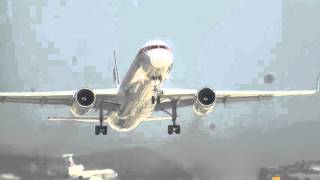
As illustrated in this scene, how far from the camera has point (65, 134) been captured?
1875 inches

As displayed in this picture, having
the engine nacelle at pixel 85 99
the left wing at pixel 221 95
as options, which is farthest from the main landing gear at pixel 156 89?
the engine nacelle at pixel 85 99

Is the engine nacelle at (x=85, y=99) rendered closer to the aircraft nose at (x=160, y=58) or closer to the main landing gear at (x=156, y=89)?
the main landing gear at (x=156, y=89)

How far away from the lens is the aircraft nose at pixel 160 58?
30.9 meters

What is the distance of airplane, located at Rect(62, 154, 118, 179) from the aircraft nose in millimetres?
14159

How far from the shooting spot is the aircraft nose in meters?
30.9

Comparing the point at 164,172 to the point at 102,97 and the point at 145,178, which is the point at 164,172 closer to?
Answer: the point at 145,178

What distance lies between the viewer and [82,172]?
4447 cm

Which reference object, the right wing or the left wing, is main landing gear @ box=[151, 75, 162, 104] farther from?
the right wing

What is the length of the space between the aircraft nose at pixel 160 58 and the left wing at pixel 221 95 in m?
3.66

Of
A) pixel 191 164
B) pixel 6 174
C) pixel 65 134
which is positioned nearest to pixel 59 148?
pixel 65 134

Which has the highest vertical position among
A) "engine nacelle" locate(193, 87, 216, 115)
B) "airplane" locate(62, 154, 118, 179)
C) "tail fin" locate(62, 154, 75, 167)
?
"engine nacelle" locate(193, 87, 216, 115)

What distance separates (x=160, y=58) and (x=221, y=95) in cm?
678

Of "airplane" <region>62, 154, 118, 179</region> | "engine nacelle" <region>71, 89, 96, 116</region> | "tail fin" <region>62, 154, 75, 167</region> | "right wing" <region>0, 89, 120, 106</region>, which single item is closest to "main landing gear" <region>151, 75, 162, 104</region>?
"engine nacelle" <region>71, 89, 96, 116</region>

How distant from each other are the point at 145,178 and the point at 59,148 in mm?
5770
